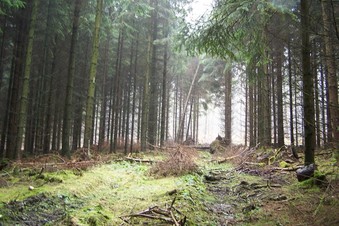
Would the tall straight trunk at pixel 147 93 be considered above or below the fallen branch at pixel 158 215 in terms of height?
above

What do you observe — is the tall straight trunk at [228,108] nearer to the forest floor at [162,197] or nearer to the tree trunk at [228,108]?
the tree trunk at [228,108]

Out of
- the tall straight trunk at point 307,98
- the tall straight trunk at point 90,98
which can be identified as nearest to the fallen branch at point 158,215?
the tall straight trunk at point 307,98

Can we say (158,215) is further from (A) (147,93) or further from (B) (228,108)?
(B) (228,108)

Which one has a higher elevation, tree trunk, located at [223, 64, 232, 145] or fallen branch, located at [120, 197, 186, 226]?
tree trunk, located at [223, 64, 232, 145]

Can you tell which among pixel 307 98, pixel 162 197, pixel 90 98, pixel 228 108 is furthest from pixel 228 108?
pixel 162 197

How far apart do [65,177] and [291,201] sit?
543 centimetres

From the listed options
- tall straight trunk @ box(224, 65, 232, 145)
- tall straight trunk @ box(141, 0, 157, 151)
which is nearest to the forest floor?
tall straight trunk @ box(141, 0, 157, 151)

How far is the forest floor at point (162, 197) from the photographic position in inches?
165

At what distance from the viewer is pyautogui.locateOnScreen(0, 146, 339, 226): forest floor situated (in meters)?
4.20

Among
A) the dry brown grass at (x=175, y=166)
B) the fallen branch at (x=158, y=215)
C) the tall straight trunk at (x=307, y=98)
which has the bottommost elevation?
the fallen branch at (x=158, y=215)

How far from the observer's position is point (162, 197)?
5.46 m

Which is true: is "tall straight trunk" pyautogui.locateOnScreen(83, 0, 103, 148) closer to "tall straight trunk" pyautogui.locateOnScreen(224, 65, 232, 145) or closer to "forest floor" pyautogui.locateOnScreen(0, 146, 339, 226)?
"forest floor" pyautogui.locateOnScreen(0, 146, 339, 226)

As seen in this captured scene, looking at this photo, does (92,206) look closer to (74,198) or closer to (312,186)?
(74,198)

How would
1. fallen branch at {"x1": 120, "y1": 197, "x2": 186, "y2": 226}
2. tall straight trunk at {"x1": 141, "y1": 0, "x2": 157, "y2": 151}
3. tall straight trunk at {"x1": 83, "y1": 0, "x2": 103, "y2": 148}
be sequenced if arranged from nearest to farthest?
fallen branch at {"x1": 120, "y1": 197, "x2": 186, "y2": 226}, tall straight trunk at {"x1": 83, "y1": 0, "x2": 103, "y2": 148}, tall straight trunk at {"x1": 141, "y1": 0, "x2": 157, "y2": 151}
